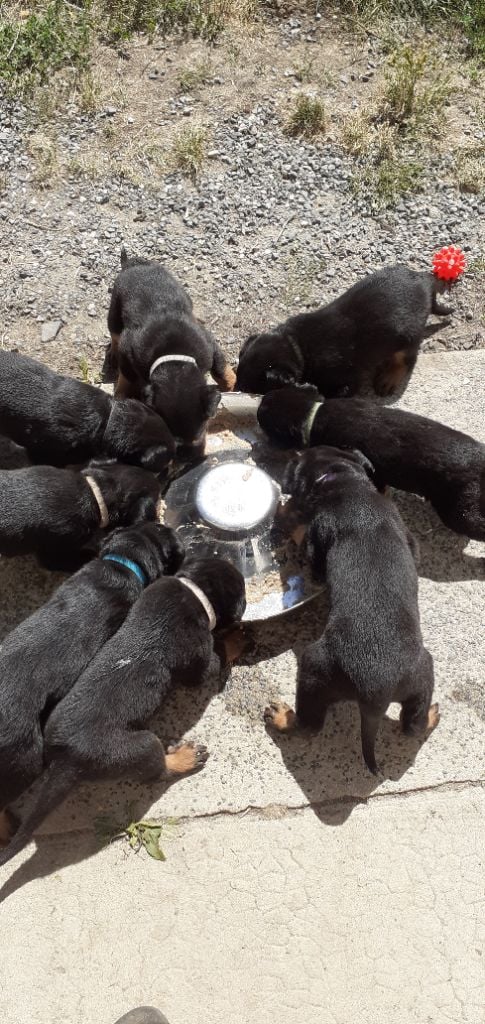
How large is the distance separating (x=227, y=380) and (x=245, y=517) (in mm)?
1212

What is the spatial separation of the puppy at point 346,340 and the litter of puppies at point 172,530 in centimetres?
1

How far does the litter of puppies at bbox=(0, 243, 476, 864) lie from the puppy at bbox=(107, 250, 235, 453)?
0.05 ft

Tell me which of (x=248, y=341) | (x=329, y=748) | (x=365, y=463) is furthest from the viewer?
(x=248, y=341)

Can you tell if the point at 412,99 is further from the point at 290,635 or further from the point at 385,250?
the point at 290,635

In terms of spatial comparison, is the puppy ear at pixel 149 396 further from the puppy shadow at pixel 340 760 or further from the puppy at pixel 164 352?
the puppy shadow at pixel 340 760

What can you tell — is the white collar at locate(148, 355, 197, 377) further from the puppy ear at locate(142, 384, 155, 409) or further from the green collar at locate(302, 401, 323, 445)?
the green collar at locate(302, 401, 323, 445)

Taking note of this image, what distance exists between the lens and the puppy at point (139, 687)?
3631 mm

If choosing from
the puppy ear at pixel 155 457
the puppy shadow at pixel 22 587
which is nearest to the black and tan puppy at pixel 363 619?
the puppy ear at pixel 155 457

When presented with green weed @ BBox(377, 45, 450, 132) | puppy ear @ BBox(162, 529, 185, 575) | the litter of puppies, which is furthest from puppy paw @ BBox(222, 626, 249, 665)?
green weed @ BBox(377, 45, 450, 132)

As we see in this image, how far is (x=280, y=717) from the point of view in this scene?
4.29 m

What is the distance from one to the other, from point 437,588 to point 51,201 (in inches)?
173

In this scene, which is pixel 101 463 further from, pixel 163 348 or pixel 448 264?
pixel 448 264

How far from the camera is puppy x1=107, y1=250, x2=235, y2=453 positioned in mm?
4934

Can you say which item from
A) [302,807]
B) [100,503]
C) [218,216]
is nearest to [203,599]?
[100,503]
